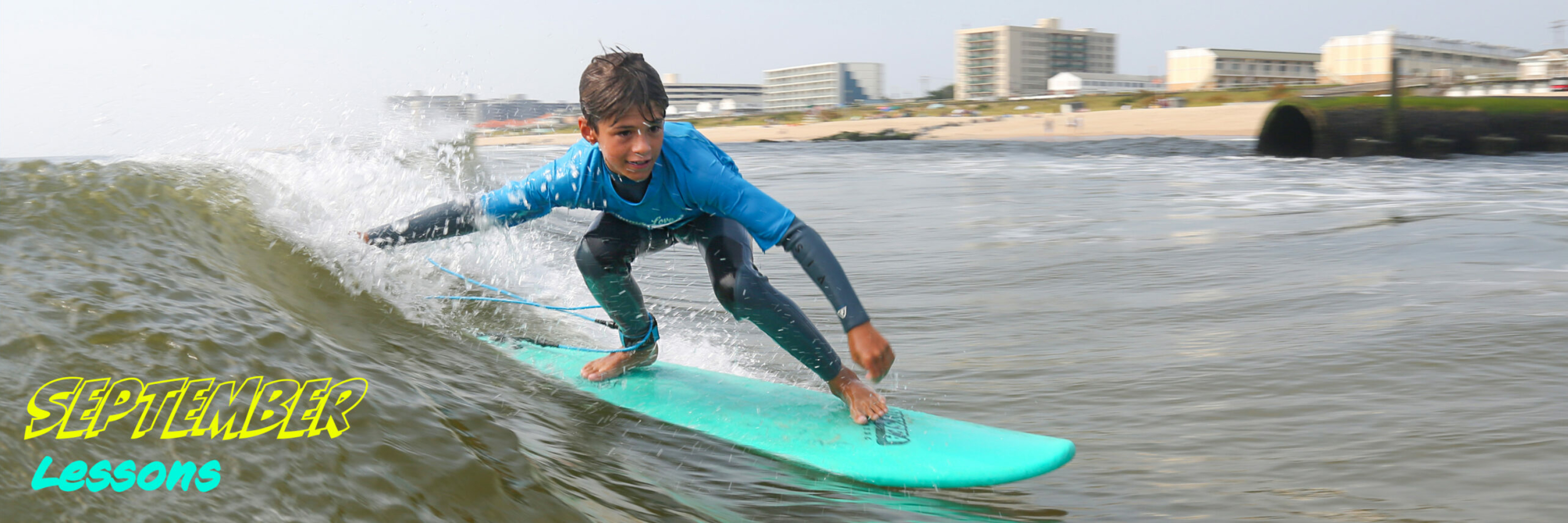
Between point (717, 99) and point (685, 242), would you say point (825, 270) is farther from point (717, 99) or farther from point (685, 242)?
point (717, 99)

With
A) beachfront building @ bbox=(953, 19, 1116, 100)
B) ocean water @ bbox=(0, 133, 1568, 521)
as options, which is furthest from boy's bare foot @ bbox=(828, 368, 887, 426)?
beachfront building @ bbox=(953, 19, 1116, 100)

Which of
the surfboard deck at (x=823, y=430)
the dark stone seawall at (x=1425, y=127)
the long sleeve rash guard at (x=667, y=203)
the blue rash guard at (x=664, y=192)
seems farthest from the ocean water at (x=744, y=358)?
the dark stone seawall at (x=1425, y=127)

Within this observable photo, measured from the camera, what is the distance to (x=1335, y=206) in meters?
11.7

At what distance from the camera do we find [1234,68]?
9119cm

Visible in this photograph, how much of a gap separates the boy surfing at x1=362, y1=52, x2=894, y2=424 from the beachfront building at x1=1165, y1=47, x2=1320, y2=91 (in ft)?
279

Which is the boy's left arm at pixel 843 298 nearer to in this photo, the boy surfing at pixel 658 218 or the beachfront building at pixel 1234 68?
the boy surfing at pixel 658 218

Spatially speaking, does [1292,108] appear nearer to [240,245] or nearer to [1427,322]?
[1427,322]

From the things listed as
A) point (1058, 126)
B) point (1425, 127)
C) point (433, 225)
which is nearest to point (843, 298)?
point (433, 225)

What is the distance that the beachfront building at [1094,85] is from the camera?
95.7 metres

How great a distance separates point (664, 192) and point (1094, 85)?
102158 millimetres

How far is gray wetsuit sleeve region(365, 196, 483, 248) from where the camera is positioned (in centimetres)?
355

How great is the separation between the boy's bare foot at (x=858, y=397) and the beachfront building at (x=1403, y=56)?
230 ft

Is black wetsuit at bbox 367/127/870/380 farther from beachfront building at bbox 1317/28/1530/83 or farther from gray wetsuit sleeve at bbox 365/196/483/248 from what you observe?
beachfront building at bbox 1317/28/1530/83

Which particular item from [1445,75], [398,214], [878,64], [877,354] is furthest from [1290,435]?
[878,64]
